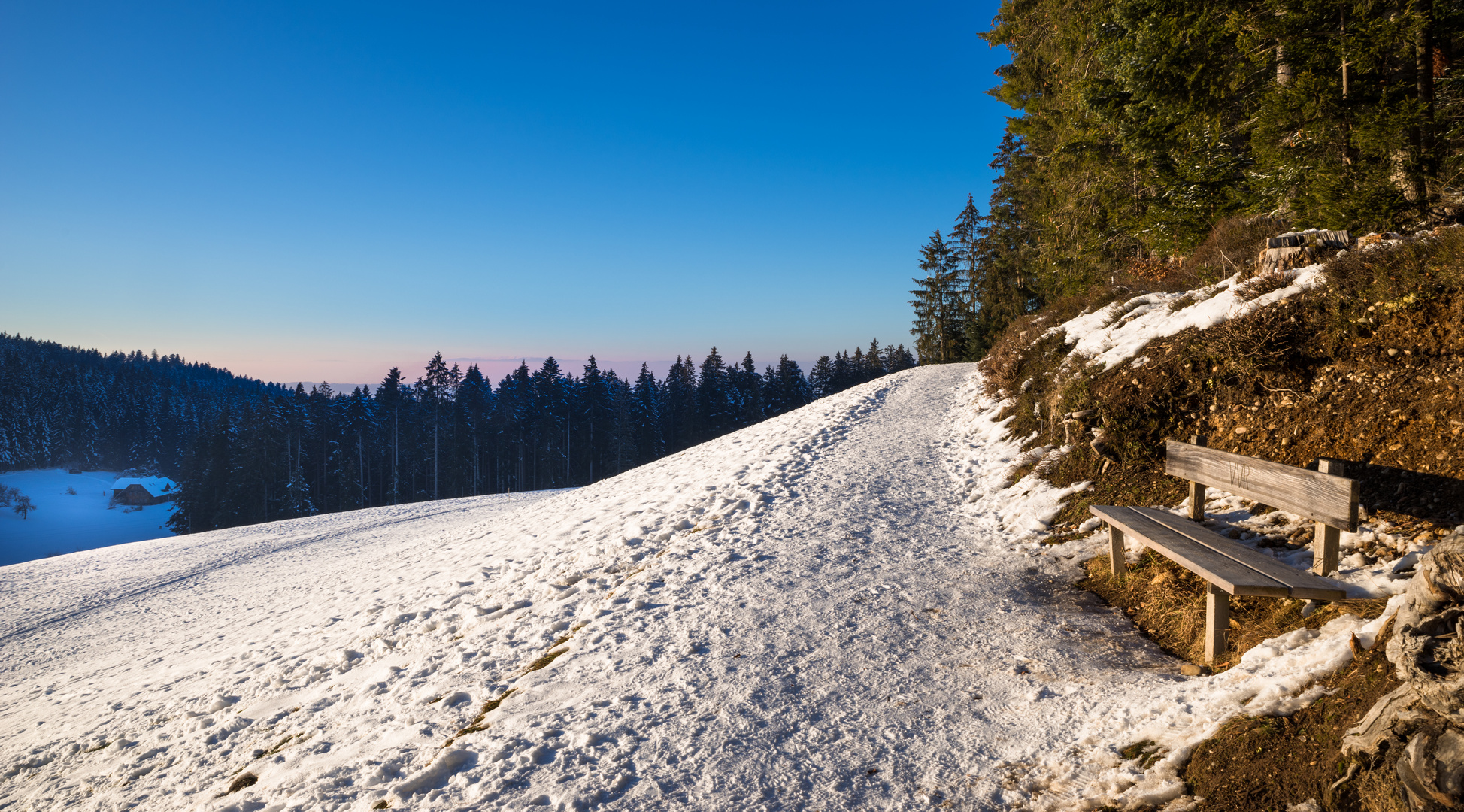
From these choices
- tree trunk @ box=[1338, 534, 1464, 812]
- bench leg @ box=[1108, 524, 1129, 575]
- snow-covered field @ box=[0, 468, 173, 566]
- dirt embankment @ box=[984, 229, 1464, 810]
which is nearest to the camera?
tree trunk @ box=[1338, 534, 1464, 812]

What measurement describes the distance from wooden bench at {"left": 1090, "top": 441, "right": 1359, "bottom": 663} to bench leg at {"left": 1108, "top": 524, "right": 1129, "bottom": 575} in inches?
9.7

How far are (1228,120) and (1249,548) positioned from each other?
1114 cm

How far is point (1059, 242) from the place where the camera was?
1748 cm

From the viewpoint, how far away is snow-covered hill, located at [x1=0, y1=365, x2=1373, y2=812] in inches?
133

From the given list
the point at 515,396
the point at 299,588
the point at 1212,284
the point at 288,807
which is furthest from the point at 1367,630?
the point at 515,396

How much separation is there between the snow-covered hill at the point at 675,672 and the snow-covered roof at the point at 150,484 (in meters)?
83.4

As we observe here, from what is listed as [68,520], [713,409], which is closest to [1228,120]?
[713,409]

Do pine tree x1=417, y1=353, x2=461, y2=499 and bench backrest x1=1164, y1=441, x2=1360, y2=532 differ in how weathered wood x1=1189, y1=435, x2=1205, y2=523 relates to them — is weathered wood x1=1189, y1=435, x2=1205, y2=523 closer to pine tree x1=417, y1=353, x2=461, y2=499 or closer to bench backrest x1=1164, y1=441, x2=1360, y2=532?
bench backrest x1=1164, y1=441, x2=1360, y2=532

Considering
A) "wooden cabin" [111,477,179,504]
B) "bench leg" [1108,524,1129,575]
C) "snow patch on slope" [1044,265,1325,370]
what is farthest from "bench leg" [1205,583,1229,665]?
"wooden cabin" [111,477,179,504]

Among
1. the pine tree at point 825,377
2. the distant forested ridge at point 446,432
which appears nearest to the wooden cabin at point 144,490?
the distant forested ridge at point 446,432

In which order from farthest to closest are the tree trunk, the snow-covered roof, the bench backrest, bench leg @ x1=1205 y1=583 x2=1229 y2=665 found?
the snow-covered roof < bench leg @ x1=1205 y1=583 x2=1229 y2=665 < the bench backrest < the tree trunk

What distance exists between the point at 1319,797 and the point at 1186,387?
583cm

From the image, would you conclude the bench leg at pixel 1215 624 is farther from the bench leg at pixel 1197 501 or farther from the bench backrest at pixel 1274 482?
the bench leg at pixel 1197 501

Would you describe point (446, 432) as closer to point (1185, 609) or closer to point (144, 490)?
point (144, 490)
